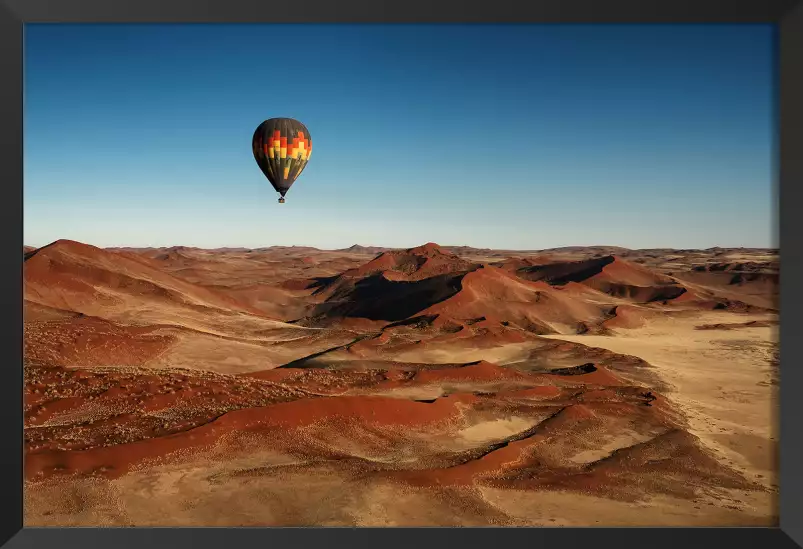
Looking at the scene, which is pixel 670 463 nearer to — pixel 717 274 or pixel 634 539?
pixel 634 539

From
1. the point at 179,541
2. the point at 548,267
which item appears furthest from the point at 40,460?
the point at 548,267

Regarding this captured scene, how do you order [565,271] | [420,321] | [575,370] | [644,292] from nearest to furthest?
[575,370] → [420,321] → [644,292] → [565,271]

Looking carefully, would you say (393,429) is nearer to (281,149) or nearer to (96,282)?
(281,149)

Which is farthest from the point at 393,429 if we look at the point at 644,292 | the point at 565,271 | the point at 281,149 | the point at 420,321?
the point at 565,271

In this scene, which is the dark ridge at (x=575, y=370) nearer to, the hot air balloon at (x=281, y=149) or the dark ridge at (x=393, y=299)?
the hot air balloon at (x=281, y=149)

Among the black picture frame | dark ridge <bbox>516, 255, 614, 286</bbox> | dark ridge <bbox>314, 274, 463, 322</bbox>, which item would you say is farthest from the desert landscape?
dark ridge <bbox>516, 255, 614, 286</bbox>

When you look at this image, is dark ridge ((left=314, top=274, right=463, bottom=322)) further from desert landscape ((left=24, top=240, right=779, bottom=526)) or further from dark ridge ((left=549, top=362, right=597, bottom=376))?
dark ridge ((left=549, top=362, right=597, bottom=376))
